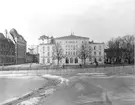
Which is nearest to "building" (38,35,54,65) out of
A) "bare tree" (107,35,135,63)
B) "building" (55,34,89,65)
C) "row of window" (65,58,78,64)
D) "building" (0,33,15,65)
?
"building" (55,34,89,65)

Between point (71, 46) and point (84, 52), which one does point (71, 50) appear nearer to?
point (71, 46)

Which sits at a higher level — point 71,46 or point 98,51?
point 71,46

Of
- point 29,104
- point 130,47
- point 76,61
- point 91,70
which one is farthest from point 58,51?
point 29,104

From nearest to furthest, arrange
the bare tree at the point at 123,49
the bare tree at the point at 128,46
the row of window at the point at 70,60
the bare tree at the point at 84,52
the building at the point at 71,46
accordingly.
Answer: the bare tree at the point at 128,46
the bare tree at the point at 84,52
the bare tree at the point at 123,49
the row of window at the point at 70,60
the building at the point at 71,46

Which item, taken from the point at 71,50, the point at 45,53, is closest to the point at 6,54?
the point at 45,53

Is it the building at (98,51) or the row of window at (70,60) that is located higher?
the building at (98,51)

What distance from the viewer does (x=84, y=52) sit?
258 ft

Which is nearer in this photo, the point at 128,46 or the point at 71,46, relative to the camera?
the point at 128,46

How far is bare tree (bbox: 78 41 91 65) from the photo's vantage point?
77.6 metres

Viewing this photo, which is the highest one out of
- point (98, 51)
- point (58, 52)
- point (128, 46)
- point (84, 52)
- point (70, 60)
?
point (128, 46)

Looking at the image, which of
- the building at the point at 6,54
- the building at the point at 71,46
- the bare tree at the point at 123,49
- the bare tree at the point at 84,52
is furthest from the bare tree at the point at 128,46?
the building at the point at 6,54

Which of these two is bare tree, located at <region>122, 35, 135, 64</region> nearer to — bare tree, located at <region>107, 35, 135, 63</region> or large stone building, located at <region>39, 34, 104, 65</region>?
bare tree, located at <region>107, 35, 135, 63</region>

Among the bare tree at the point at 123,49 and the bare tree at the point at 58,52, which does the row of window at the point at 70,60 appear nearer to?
the bare tree at the point at 58,52

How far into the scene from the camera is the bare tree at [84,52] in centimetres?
7757
